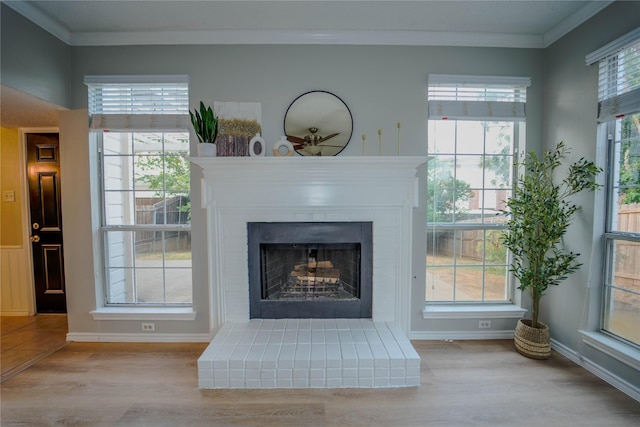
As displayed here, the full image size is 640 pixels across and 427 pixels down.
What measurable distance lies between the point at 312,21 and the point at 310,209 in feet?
5.00

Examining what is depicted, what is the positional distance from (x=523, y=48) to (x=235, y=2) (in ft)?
8.10

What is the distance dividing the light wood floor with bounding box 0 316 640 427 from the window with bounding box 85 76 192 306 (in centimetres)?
64

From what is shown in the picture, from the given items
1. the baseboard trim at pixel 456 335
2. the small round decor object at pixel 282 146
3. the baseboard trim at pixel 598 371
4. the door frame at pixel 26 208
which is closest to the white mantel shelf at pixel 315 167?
the small round decor object at pixel 282 146

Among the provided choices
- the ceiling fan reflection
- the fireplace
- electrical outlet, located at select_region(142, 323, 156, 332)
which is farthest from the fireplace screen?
electrical outlet, located at select_region(142, 323, 156, 332)

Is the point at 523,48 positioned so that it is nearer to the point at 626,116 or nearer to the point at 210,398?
the point at 626,116

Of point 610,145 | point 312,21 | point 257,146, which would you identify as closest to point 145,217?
point 257,146

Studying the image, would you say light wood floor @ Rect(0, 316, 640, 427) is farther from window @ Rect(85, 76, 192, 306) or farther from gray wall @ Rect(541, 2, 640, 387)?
window @ Rect(85, 76, 192, 306)

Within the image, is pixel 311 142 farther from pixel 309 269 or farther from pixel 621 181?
pixel 621 181


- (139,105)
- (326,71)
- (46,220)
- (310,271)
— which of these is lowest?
(310,271)

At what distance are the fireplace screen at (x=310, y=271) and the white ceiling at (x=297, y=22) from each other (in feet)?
5.96

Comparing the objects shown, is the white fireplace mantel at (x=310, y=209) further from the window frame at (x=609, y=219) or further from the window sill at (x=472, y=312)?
the window frame at (x=609, y=219)

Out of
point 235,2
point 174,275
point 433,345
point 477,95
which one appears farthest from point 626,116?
point 174,275

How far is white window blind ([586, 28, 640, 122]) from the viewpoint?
6.31 ft

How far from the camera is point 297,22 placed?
7.77 feet
